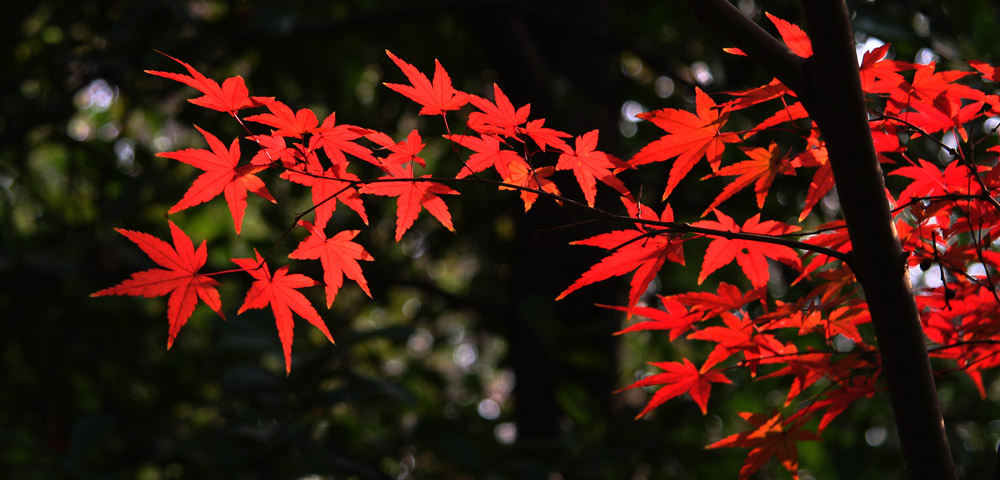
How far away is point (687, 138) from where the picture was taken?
2.25 ft

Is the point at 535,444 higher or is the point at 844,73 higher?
the point at 844,73

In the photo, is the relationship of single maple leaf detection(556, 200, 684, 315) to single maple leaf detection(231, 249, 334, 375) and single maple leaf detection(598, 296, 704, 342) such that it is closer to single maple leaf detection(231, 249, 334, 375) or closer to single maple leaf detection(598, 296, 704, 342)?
single maple leaf detection(598, 296, 704, 342)

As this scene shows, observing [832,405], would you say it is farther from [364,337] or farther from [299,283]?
[364,337]

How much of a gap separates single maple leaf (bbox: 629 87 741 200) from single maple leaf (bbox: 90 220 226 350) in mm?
418

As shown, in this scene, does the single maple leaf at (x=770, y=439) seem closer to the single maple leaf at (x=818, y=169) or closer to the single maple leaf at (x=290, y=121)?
the single maple leaf at (x=818, y=169)

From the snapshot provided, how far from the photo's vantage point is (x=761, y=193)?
2.30 ft

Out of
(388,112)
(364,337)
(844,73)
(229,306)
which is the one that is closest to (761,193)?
(844,73)

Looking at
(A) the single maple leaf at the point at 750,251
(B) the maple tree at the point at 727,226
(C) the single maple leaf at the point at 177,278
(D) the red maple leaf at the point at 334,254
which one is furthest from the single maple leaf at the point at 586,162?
(C) the single maple leaf at the point at 177,278

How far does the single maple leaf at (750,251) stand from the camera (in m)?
0.72

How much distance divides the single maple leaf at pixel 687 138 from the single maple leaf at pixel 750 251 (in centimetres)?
7

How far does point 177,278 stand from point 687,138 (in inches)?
19.7

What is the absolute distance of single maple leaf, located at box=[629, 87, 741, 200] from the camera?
0.67m

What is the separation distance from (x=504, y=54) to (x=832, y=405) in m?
1.59

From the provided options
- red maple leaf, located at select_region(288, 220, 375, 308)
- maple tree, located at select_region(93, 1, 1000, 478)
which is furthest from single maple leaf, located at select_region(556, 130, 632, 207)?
red maple leaf, located at select_region(288, 220, 375, 308)
